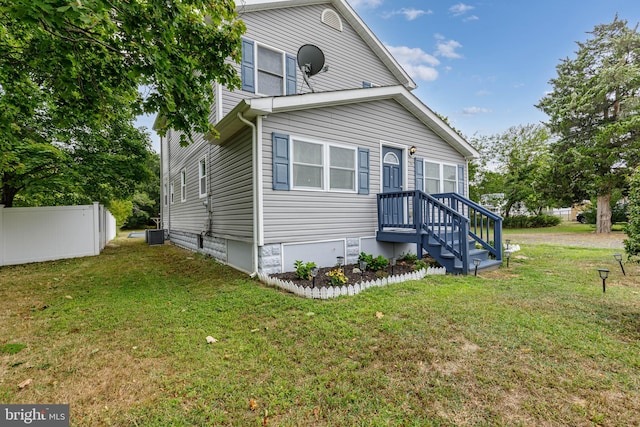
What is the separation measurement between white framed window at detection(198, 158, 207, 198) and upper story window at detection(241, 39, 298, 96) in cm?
288

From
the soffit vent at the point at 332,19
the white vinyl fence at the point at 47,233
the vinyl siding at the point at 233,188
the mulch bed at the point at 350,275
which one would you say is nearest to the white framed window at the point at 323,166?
the vinyl siding at the point at 233,188

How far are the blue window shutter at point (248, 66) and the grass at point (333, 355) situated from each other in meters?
5.37

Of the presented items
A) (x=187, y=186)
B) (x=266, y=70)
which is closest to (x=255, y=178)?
(x=266, y=70)

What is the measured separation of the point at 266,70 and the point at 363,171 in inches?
156

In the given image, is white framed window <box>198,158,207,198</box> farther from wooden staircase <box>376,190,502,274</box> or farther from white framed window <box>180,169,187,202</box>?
wooden staircase <box>376,190,502,274</box>

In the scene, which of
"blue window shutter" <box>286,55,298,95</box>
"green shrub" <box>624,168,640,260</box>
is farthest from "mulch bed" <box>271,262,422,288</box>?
"blue window shutter" <box>286,55,298,95</box>

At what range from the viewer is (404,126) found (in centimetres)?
818

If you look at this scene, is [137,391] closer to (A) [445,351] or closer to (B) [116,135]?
(A) [445,351]

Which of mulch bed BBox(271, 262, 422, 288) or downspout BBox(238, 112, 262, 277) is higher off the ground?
downspout BBox(238, 112, 262, 277)

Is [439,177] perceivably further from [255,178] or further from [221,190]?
[221,190]

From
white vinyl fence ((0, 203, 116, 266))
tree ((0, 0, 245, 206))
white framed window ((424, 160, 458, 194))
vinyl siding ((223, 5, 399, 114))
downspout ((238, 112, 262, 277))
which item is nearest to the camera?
tree ((0, 0, 245, 206))

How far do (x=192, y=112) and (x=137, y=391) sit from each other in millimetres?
3926

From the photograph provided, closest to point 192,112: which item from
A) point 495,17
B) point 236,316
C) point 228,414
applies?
point 236,316

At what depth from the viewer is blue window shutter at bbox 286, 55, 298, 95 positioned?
8.36m
